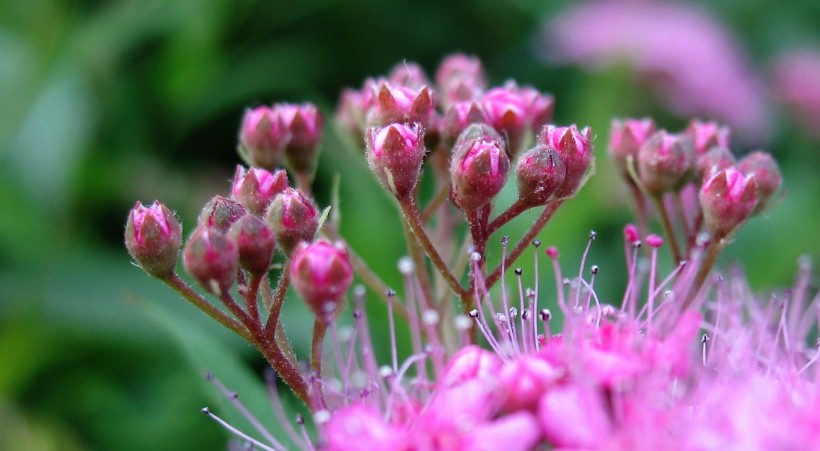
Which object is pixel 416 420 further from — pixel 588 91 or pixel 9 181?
pixel 588 91

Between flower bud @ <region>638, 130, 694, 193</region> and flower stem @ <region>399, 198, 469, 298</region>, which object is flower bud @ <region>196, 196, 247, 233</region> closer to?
flower stem @ <region>399, 198, 469, 298</region>

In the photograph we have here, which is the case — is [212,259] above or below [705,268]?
above

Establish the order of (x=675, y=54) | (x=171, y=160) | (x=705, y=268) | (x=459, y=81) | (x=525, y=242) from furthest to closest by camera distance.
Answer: (x=675, y=54)
(x=171, y=160)
(x=459, y=81)
(x=705, y=268)
(x=525, y=242)

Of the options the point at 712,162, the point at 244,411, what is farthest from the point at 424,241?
the point at 712,162

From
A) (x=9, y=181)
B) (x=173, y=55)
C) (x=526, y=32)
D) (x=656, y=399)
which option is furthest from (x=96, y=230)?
(x=656, y=399)

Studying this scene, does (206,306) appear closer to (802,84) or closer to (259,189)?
(259,189)
